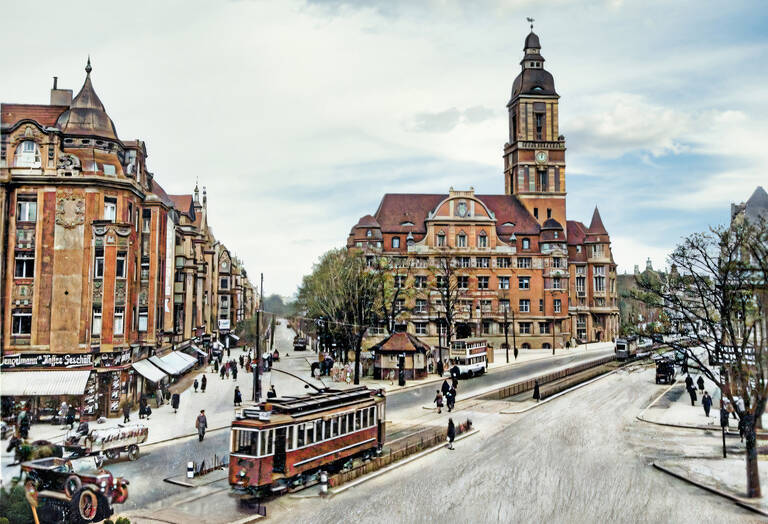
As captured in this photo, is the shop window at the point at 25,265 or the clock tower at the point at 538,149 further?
the clock tower at the point at 538,149

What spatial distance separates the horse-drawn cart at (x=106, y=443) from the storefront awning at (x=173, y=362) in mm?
16028

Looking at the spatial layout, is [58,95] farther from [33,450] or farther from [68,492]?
[68,492]

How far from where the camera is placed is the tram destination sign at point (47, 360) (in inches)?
1334

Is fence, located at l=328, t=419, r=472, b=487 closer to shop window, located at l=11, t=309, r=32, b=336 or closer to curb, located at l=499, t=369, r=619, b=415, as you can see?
curb, located at l=499, t=369, r=619, b=415

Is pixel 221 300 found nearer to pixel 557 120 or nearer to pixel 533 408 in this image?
pixel 557 120

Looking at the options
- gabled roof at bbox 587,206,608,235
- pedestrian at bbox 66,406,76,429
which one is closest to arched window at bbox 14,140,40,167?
pedestrian at bbox 66,406,76,429

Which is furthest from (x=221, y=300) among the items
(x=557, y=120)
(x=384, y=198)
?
(x=557, y=120)

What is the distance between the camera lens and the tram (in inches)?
835

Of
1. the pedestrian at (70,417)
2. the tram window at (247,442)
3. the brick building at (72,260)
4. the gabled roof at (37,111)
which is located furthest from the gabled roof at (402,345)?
the tram window at (247,442)

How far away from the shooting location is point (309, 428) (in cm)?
2314

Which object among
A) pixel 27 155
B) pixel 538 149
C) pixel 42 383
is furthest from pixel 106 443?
pixel 538 149

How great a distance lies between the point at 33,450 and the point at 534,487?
18.7 metres

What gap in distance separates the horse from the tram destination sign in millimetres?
8820

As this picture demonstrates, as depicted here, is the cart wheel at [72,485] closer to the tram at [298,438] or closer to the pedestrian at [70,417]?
the tram at [298,438]
